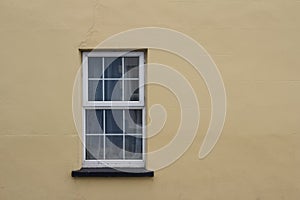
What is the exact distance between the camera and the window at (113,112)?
5949mm

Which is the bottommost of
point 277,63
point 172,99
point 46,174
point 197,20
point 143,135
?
point 46,174

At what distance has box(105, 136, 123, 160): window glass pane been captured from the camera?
19.7ft

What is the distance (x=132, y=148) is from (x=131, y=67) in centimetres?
103

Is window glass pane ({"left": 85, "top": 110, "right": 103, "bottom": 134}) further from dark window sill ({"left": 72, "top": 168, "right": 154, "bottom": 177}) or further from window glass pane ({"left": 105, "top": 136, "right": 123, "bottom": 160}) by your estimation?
dark window sill ({"left": 72, "top": 168, "right": 154, "bottom": 177})

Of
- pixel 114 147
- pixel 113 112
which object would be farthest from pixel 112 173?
pixel 113 112

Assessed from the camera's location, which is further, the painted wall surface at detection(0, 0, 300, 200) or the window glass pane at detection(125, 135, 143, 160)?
the window glass pane at detection(125, 135, 143, 160)

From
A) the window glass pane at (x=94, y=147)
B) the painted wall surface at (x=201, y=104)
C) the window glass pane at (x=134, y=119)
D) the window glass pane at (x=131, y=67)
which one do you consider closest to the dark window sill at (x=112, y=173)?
the painted wall surface at (x=201, y=104)

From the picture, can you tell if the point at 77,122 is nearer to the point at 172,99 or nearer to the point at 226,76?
the point at 172,99

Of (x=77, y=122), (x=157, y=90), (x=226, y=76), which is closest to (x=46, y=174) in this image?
(x=77, y=122)

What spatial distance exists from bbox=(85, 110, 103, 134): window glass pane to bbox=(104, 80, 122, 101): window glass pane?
222 millimetres

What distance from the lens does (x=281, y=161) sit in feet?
19.0

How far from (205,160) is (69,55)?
6.92 feet

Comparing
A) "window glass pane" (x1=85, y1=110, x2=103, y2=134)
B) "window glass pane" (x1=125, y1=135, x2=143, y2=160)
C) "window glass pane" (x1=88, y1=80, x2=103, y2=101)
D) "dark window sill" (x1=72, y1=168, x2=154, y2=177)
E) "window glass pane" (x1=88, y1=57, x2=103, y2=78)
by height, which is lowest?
"dark window sill" (x1=72, y1=168, x2=154, y2=177)

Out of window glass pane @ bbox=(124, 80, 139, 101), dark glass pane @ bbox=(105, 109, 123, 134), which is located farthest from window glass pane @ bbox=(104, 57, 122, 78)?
dark glass pane @ bbox=(105, 109, 123, 134)
